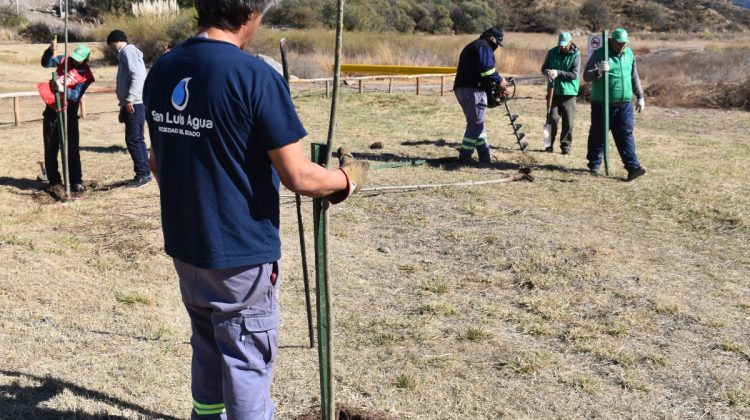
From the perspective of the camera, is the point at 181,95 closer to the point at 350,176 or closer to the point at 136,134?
the point at 350,176

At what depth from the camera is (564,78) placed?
34.2 ft

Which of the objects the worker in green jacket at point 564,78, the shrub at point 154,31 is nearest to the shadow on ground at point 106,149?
the worker in green jacket at point 564,78

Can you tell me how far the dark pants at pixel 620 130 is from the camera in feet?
28.9

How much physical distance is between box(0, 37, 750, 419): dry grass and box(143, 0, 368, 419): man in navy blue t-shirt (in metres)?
1.23

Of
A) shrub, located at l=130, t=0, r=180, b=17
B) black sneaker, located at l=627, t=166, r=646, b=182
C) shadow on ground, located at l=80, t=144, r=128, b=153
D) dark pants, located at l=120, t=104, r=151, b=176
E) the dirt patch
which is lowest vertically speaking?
shadow on ground, located at l=80, t=144, r=128, b=153

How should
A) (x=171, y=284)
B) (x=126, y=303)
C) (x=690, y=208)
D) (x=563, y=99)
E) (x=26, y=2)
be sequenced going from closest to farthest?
(x=126, y=303) → (x=171, y=284) → (x=690, y=208) → (x=563, y=99) → (x=26, y=2)

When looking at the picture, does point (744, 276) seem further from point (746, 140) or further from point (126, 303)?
point (746, 140)

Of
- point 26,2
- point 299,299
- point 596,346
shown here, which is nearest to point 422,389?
point 596,346

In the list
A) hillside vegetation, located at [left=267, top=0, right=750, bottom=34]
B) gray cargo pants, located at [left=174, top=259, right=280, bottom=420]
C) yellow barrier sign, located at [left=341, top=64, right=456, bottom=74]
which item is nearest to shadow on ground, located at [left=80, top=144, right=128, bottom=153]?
gray cargo pants, located at [left=174, top=259, right=280, bottom=420]

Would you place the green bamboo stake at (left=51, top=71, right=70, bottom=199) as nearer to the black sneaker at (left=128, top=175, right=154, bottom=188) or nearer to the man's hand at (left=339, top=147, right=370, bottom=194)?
the black sneaker at (left=128, top=175, right=154, bottom=188)

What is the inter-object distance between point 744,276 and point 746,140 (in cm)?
721

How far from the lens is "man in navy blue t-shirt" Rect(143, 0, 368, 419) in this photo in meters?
2.31

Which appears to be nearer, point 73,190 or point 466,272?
point 466,272

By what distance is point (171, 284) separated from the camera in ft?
17.7
